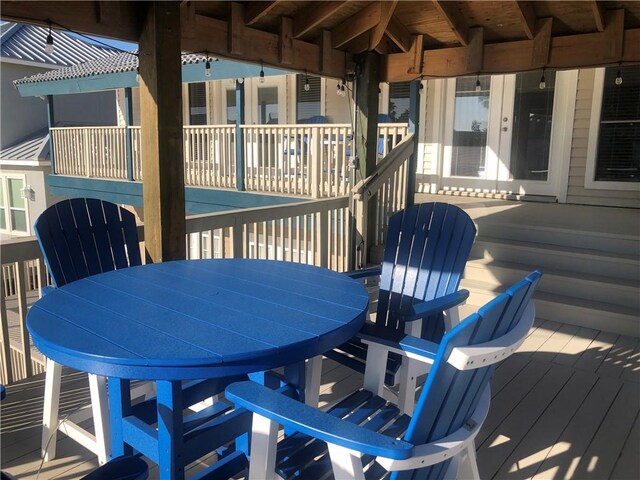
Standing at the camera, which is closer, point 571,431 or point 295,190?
point 571,431

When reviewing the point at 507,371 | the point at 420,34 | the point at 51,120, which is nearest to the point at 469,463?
the point at 507,371

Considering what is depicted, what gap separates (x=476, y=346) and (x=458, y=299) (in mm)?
1141

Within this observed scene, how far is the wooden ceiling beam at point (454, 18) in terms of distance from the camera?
3.97 metres

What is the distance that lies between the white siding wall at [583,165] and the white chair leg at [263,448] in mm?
6378

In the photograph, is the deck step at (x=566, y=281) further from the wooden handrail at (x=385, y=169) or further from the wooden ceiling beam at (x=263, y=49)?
the wooden ceiling beam at (x=263, y=49)

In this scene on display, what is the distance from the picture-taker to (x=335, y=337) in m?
1.62

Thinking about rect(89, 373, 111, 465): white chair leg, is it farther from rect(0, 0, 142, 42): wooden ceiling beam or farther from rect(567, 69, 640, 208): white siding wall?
rect(567, 69, 640, 208): white siding wall

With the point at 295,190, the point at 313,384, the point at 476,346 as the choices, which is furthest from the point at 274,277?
the point at 295,190

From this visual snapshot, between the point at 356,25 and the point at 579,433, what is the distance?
3461mm

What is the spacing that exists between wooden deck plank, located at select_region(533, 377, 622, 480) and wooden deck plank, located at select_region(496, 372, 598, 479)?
25 mm

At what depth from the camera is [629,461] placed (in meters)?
2.26

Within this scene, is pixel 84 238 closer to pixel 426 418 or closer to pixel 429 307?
pixel 429 307

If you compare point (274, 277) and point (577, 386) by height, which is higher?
point (274, 277)

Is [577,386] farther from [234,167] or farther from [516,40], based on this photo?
[234,167]
